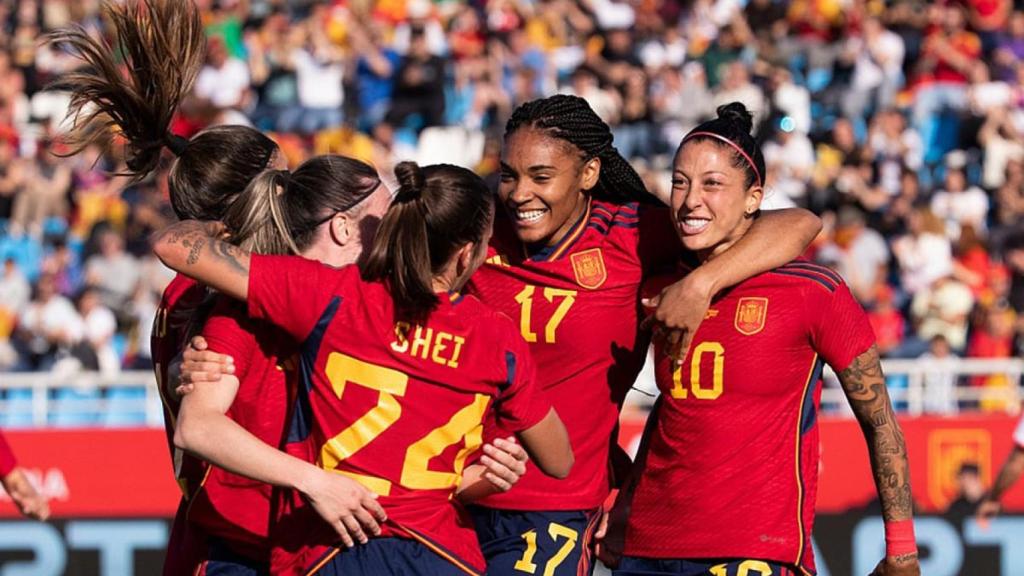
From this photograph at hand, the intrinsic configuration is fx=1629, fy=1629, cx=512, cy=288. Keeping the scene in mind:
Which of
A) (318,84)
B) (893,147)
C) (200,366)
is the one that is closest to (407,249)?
(200,366)

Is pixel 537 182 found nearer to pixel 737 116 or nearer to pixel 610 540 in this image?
pixel 737 116

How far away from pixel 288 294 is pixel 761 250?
1.55 metres

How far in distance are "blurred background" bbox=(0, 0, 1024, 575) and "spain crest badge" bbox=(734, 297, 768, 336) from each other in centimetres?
627

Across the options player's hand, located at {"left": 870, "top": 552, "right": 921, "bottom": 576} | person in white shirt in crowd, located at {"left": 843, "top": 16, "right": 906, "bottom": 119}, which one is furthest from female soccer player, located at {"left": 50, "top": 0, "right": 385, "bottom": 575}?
person in white shirt in crowd, located at {"left": 843, "top": 16, "right": 906, "bottom": 119}

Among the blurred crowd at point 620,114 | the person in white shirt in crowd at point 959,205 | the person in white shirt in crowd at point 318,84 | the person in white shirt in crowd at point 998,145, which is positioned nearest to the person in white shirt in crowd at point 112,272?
the blurred crowd at point 620,114

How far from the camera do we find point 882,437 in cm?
509

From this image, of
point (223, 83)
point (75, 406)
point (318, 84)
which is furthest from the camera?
point (318, 84)

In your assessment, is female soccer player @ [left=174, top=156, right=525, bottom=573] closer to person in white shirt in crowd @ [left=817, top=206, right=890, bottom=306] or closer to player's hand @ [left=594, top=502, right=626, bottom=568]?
player's hand @ [left=594, top=502, right=626, bottom=568]

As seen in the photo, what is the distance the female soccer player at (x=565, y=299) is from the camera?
5.50 m

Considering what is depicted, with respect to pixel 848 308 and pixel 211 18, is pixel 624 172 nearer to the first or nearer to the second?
pixel 848 308

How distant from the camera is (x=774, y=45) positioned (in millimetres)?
17797

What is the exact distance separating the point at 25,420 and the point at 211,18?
690 centimetres

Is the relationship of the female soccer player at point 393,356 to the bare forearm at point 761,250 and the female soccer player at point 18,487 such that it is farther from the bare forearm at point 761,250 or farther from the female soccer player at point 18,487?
the female soccer player at point 18,487

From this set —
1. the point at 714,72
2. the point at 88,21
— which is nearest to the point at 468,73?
the point at 714,72
